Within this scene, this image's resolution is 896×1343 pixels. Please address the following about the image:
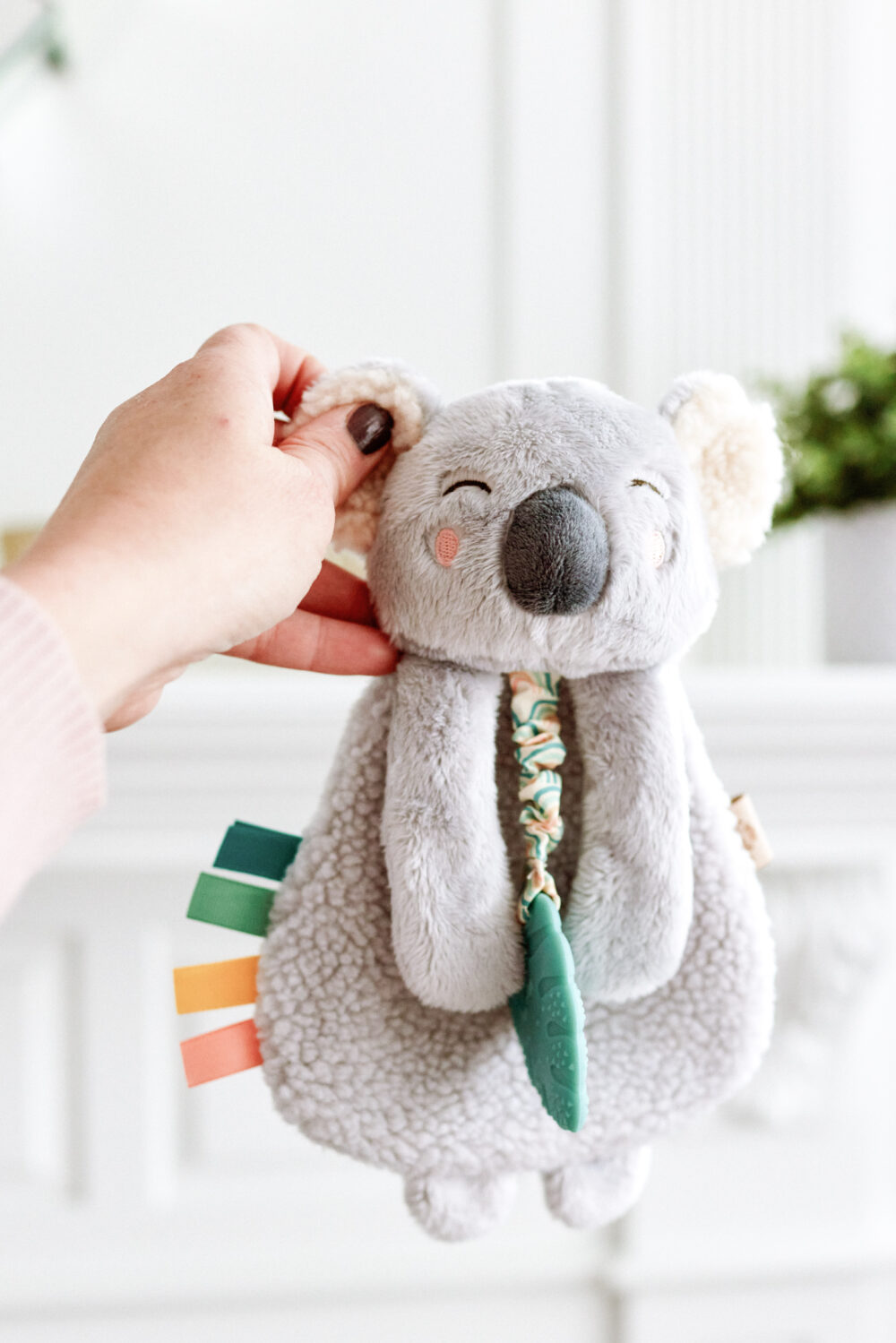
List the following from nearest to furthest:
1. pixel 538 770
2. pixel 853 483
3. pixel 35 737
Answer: pixel 35 737 → pixel 538 770 → pixel 853 483

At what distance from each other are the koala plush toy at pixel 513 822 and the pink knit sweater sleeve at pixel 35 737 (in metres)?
0.13

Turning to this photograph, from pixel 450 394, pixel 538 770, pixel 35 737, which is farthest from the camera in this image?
pixel 450 394

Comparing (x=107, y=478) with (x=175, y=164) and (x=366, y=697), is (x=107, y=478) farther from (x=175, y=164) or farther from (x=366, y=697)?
(x=175, y=164)

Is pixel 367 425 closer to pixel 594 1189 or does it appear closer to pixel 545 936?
pixel 545 936

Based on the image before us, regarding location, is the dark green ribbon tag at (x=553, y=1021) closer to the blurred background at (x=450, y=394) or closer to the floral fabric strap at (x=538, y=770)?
the floral fabric strap at (x=538, y=770)

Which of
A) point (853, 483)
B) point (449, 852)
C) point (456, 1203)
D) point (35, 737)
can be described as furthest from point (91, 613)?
point (853, 483)

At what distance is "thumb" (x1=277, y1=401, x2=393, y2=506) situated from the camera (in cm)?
40

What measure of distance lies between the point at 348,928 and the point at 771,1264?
0.77 metres

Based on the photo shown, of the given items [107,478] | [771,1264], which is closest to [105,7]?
[107,478]

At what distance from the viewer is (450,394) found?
1.11m

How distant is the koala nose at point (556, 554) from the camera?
351 millimetres

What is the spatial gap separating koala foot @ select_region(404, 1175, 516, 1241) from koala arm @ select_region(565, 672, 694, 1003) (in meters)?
0.09

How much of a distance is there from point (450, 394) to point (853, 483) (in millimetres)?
401

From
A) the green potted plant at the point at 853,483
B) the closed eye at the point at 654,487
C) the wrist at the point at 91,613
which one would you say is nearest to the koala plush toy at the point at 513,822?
the closed eye at the point at 654,487
